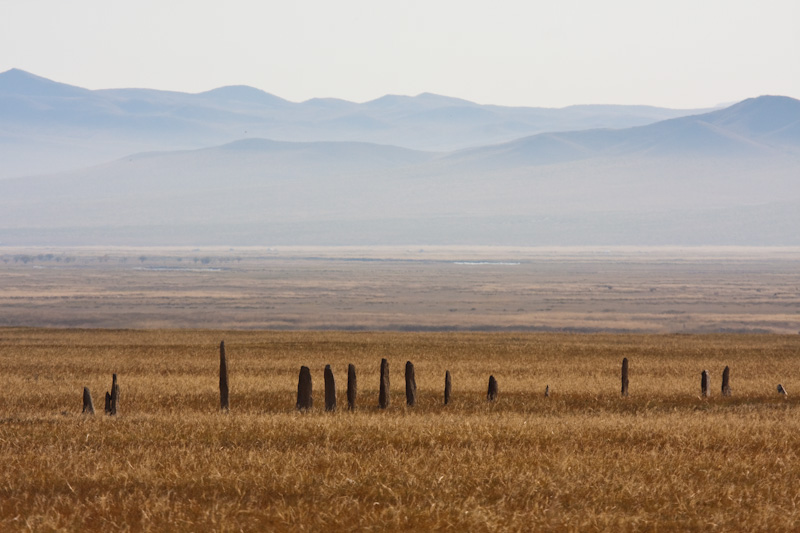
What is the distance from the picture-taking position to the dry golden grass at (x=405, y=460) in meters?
11.0

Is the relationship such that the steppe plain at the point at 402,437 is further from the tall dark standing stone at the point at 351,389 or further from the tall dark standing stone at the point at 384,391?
the tall dark standing stone at the point at 351,389

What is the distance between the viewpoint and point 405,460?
13695mm

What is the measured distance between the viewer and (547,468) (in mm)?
13398

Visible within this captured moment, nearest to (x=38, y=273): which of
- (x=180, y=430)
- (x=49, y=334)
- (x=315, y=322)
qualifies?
(x=315, y=322)

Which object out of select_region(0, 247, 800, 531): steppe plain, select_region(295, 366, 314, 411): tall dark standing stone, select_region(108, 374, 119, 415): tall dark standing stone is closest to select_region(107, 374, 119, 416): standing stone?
select_region(108, 374, 119, 415): tall dark standing stone

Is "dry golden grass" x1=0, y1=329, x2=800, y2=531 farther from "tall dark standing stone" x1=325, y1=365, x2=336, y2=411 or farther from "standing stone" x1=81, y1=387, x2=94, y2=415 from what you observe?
"tall dark standing stone" x1=325, y1=365, x2=336, y2=411

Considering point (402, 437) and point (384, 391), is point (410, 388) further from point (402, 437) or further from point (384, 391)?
point (402, 437)

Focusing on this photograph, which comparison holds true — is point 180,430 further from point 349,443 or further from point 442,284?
point 442,284

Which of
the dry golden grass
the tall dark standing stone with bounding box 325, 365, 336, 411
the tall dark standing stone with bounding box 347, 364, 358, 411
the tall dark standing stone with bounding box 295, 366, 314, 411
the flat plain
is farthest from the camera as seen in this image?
the flat plain

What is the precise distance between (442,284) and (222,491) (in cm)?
11283

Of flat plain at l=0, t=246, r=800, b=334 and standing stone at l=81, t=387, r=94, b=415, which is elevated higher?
standing stone at l=81, t=387, r=94, b=415

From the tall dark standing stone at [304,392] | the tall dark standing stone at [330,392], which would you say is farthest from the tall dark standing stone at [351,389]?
the tall dark standing stone at [304,392]

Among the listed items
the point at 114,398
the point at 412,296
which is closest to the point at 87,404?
the point at 114,398

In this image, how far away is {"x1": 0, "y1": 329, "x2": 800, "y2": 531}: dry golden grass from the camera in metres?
11.0
